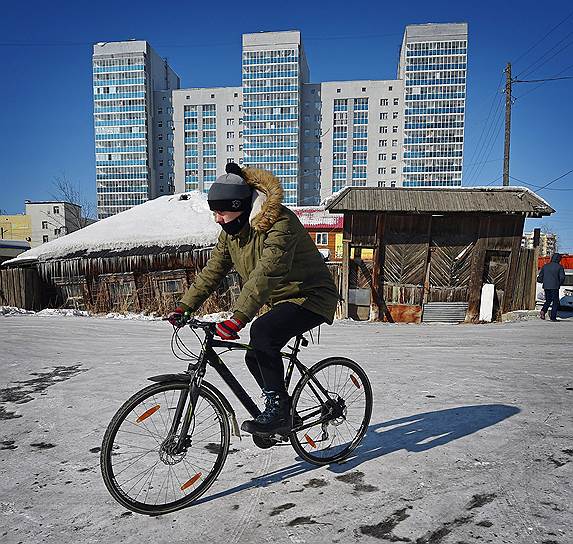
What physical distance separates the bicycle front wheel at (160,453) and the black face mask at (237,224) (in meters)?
1.06

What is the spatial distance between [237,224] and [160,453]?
1568 millimetres

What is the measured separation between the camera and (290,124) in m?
92.2

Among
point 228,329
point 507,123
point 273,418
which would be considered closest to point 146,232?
point 273,418

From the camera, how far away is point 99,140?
4003 inches

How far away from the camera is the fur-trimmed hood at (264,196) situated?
2.79m

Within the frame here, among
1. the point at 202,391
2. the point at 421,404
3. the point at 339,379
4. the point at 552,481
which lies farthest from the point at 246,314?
the point at 421,404

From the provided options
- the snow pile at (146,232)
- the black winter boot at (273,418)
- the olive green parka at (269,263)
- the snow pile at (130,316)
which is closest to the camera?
the olive green parka at (269,263)

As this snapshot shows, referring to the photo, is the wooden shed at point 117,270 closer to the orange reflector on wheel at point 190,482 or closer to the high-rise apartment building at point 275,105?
the orange reflector on wheel at point 190,482

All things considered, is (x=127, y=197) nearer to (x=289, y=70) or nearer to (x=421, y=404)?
(x=289, y=70)

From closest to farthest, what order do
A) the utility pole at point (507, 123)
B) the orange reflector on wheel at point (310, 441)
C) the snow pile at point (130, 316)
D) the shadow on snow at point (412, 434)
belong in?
the shadow on snow at point (412, 434) < the orange reflector on wheel at point (310, 441) < the snow pile at point (130, 316) < the utility pole at point (507, 123)

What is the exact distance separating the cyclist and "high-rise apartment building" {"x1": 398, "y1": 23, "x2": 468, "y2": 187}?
94.5 meters

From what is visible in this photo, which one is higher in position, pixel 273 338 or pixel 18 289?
pixel 273 338

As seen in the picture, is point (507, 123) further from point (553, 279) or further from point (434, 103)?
point (434, 103)

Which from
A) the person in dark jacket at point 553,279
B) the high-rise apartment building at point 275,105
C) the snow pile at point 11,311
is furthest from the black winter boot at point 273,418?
the high-rise apartment building at point 275,105
